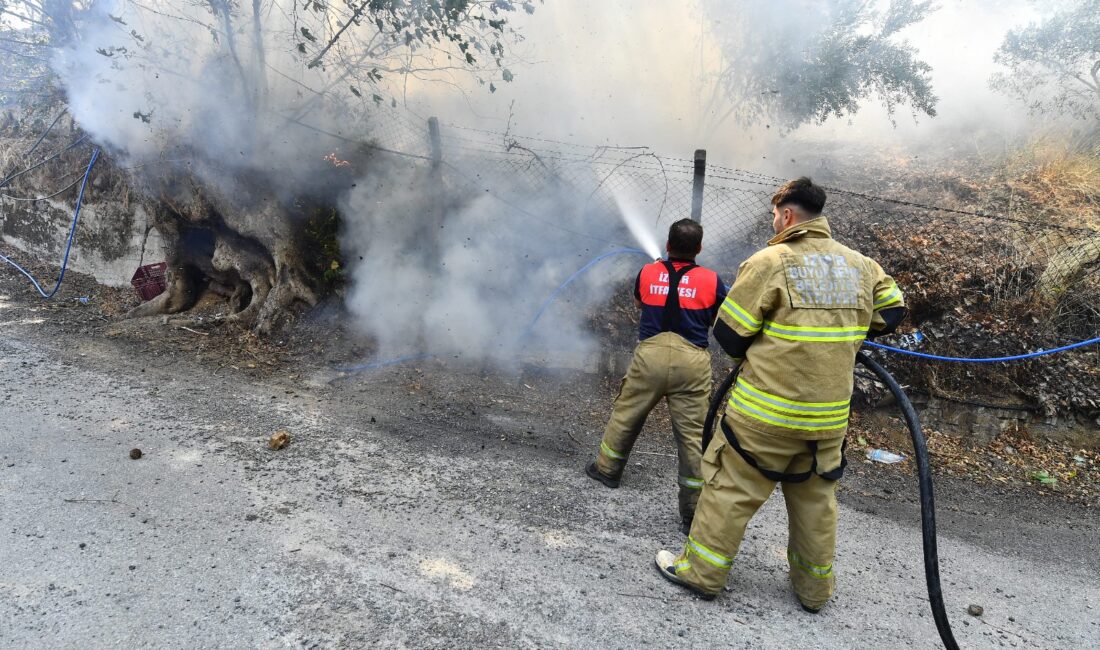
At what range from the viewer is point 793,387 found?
2.36 meters

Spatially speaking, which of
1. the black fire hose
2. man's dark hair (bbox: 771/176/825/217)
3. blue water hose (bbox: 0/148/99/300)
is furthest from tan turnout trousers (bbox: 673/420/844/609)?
blue water hose (bbox: 0/148/99/300)

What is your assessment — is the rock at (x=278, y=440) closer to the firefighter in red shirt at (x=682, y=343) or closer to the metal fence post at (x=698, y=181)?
the firefighter in red shirt at (x=682, y=343)

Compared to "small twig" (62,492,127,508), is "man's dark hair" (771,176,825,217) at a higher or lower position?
higher

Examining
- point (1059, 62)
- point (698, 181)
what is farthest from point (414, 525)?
point (1059, 62)

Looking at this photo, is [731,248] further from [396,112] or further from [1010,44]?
[1010,44]

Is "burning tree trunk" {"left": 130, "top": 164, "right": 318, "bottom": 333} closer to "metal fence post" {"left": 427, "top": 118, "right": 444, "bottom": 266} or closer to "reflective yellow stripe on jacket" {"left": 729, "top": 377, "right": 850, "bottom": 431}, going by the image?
"metal fence post" {"left": 427, "top": 118, "right": 444, "bottom": 266}

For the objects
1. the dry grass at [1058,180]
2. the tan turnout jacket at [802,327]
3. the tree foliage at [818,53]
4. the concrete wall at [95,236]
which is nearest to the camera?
the tan turnout jacket at [802,327]

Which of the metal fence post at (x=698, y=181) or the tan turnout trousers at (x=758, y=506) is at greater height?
the metal fence post at (x=698, y=181)

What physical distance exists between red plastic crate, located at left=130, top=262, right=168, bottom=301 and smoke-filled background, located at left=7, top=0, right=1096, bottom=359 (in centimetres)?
129

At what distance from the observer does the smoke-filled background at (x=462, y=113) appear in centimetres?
591

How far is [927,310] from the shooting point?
5.23 metres

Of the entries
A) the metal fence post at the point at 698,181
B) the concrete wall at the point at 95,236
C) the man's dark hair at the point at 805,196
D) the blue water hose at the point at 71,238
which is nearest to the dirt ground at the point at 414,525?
the man's dark hair at the point at 805,196

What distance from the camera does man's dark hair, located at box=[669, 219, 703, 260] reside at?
3.12 m

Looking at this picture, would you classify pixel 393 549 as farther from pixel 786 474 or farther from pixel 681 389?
pixel 786 474
